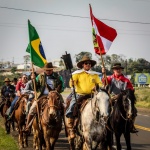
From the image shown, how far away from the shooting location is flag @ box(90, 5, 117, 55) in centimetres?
1077

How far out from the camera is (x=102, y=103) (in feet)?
24.7

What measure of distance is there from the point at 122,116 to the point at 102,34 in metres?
2.90

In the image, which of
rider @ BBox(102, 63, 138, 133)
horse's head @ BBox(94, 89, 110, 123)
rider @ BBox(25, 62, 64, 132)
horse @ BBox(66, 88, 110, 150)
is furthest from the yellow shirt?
rider @ BBox(102, 63, 138, 133)

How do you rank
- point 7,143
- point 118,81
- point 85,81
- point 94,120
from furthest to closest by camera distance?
point 7,143 < point 118,81 < point 85,81 < point 94,120

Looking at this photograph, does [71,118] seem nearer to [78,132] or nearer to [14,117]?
[78,132]

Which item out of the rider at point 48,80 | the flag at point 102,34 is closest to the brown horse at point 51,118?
the rider at point 48,80

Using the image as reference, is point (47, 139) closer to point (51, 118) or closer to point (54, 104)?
point (51, 118)

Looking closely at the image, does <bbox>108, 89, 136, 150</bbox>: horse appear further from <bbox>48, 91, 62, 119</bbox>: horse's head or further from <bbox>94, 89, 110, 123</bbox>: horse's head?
<bbox>48, 91, 62, 119</bbox>: horse's head

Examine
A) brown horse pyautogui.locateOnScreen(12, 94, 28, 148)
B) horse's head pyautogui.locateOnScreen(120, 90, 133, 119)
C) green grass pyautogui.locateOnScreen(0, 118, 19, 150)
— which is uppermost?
horse's head pyautogui.locateOnScreen(120, 90, 133, 119)

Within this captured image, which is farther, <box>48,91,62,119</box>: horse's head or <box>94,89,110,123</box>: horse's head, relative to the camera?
<box>48,91,62,119</box>: horse's head

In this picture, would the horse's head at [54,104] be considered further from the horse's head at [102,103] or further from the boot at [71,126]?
the horse's head at [102,103]

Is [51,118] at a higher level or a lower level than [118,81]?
lower

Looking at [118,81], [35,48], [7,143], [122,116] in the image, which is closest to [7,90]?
[7,143]

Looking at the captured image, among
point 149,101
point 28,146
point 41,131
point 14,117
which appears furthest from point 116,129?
point 149,101
